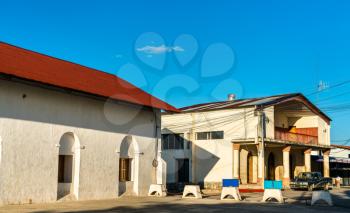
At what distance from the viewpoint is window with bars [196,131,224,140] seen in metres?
40.1

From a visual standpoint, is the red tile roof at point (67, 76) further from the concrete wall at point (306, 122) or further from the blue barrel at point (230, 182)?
the concrete wall at point (306, 122)

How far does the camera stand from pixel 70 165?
22234mm

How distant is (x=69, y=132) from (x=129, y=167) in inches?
223

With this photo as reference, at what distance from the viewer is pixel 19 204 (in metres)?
19.0

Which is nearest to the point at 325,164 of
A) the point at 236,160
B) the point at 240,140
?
the point at 236,160

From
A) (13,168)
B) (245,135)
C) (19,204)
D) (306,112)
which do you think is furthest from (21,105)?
(306,112)

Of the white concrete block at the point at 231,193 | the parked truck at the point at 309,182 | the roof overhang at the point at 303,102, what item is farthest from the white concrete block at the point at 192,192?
the roof overhang at the point at 303,102

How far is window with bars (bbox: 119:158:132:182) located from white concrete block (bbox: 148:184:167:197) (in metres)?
1.40

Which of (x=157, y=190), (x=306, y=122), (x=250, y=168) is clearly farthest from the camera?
(x=306, y=122)

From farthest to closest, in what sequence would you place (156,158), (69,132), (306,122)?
(306,122) → (156,158) → (69,132)

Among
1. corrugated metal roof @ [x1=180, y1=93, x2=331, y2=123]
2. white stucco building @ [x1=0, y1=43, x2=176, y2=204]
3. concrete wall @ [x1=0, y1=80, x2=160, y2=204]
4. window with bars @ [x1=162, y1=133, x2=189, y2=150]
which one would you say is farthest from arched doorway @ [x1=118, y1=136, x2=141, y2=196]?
window with bars @ [x1=162, y1=133, x2=189, y2=150]

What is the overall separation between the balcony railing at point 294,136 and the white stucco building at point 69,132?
16.4 m

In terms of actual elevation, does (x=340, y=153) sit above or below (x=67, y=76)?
below

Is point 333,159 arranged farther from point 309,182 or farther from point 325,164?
point 309,182
